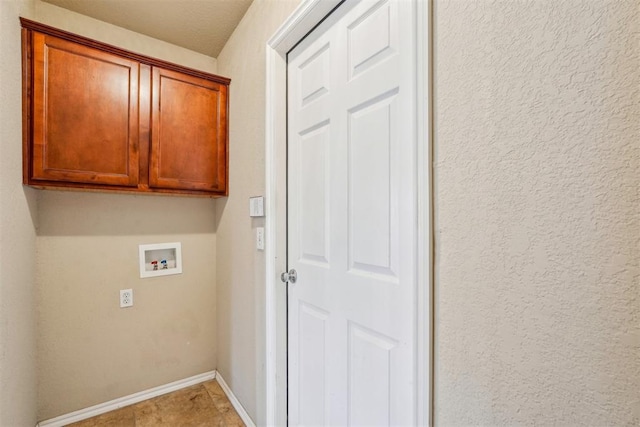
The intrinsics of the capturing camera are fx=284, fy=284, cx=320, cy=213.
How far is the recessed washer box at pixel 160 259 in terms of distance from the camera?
196 cm

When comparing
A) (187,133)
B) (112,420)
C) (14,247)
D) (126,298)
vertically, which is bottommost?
(112,420)

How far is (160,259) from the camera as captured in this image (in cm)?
203

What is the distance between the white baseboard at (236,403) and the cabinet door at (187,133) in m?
1.37

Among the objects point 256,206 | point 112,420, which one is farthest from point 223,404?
point 256,206

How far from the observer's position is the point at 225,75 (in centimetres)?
206

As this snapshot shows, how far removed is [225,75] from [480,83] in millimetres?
1907

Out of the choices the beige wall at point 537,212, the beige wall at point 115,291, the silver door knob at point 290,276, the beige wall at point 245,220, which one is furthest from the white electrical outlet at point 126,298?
the beige wall at point 537,212

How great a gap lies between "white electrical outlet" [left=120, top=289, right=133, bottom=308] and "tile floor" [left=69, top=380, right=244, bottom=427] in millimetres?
661

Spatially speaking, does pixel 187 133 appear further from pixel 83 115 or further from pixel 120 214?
pixel 120 214

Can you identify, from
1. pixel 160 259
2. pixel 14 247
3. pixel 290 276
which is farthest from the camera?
pixel 160 259

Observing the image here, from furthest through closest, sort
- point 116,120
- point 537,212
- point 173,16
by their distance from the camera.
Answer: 1. point 173,16
2. point 116,120
3. point 537,212

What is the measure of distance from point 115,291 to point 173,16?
179 centimetres

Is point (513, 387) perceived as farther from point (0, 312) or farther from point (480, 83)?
point (0, 312)

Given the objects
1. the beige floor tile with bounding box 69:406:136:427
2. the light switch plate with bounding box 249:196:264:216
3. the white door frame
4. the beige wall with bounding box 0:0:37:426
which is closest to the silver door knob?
the white door frame
